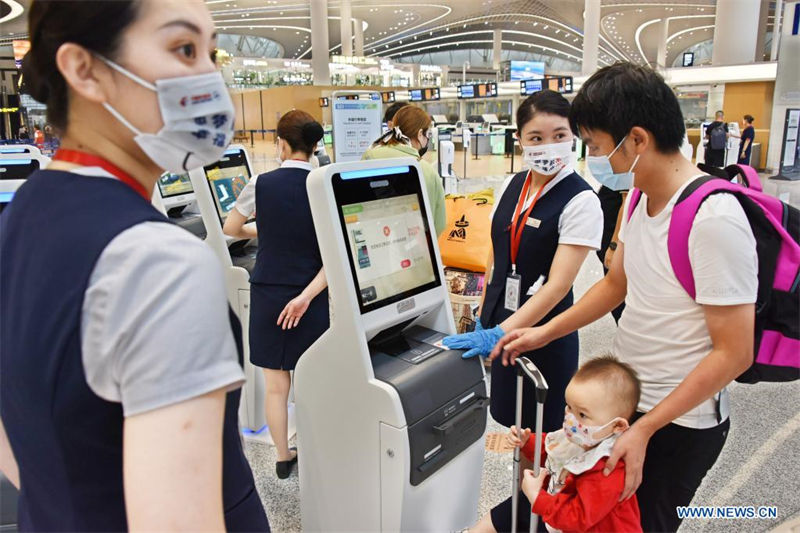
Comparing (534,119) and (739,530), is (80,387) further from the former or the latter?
(739,530)

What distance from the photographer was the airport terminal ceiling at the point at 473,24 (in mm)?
27578

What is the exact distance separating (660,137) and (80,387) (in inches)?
52.7

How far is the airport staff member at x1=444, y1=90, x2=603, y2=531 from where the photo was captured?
2.06 meters

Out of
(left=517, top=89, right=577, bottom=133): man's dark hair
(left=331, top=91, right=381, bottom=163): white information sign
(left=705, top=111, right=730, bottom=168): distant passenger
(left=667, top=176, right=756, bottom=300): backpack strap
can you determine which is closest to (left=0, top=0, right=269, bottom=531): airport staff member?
(left=667, top=176, right=756, bottom=300): backpack strap

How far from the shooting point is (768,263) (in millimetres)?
1300

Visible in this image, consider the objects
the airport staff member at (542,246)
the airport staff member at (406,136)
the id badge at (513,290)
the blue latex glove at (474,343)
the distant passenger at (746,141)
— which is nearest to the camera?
the blue latex glove at (474,343)

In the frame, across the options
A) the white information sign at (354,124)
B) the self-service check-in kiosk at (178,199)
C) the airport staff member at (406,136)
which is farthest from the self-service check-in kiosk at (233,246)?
the white information sign at (354,124)

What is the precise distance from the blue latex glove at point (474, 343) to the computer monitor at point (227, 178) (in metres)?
1.81

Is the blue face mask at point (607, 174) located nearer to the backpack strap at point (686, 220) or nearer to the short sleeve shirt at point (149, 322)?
the backpack strap at point (686, 220)

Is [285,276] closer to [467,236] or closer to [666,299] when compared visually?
[666,299]

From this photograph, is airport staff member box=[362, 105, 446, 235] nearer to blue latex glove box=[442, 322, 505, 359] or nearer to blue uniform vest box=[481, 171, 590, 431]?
blue uniform vest box=[481, 171, 590, 431]

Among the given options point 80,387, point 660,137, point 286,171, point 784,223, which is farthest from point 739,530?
point 80,387

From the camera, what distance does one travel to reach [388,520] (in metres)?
1.67

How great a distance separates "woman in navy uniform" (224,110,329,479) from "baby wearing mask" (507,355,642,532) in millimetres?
1312
